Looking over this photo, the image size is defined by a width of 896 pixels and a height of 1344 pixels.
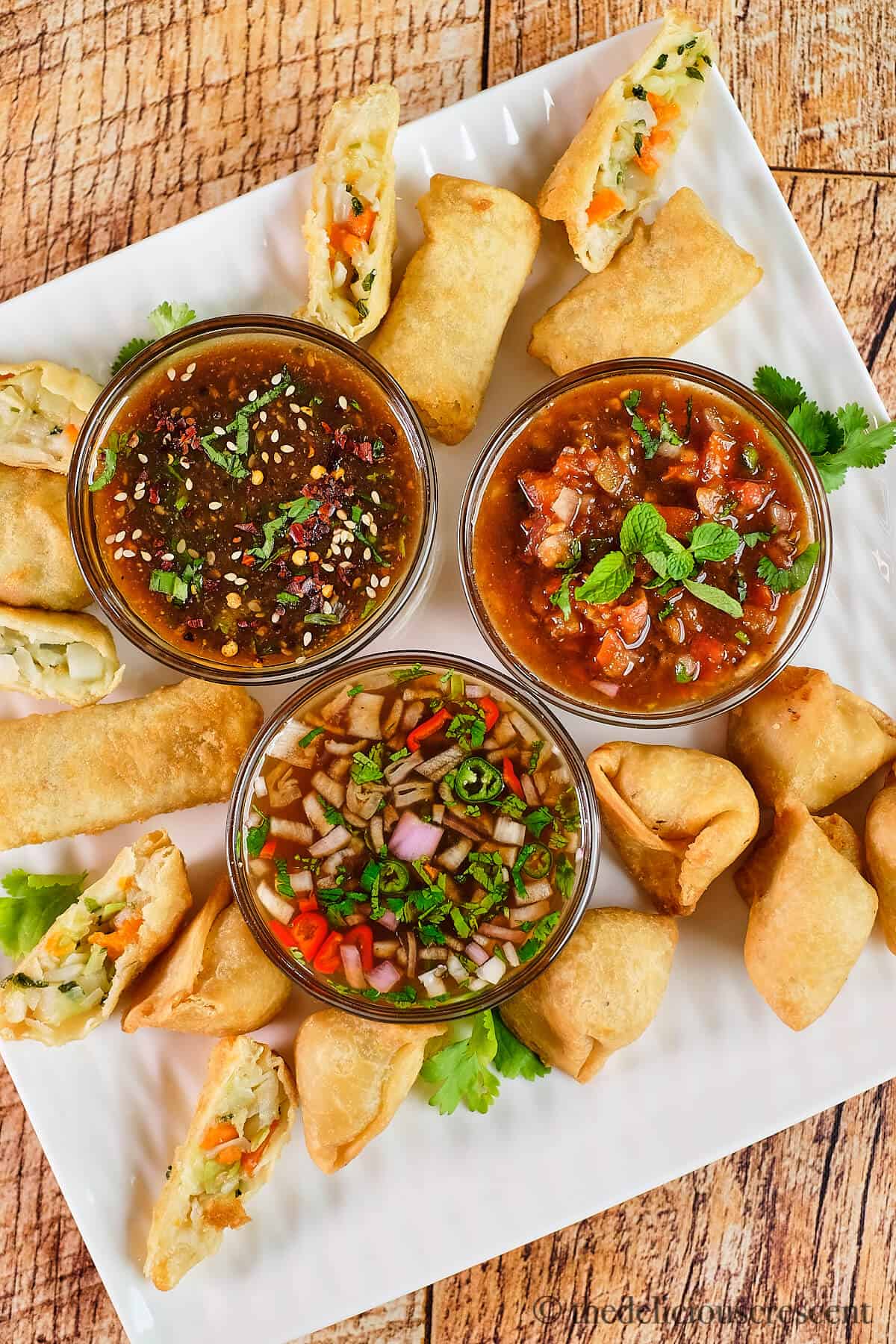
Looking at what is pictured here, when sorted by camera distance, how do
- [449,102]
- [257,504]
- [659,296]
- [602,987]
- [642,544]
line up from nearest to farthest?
[642,544]
[257,504]
[602,987]
[659,296]
[449,102]

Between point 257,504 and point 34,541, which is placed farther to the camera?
point 34,541

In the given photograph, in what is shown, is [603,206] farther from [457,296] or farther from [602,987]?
[602,987]

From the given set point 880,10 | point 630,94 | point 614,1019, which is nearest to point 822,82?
point 880,10

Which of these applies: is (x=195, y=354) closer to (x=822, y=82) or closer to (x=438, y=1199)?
(x=822, y=82)

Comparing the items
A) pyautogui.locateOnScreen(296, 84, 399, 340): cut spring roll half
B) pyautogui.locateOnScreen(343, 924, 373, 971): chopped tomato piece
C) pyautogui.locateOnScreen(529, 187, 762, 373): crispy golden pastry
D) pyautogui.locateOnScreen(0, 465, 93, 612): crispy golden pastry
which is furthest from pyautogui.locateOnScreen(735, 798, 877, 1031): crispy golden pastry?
pyautogui.locateOnScreen(0, 465, 93, 612): crispy golden pastry

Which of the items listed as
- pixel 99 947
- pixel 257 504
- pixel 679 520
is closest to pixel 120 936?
pixel 99 947

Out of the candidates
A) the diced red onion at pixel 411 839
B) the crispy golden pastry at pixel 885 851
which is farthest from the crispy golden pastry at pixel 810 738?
the diced red onion at pixel 411 839

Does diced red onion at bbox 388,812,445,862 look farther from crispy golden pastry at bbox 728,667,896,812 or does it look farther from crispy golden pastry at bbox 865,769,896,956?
crispy golden pastry at bbox 865,769,896,956
